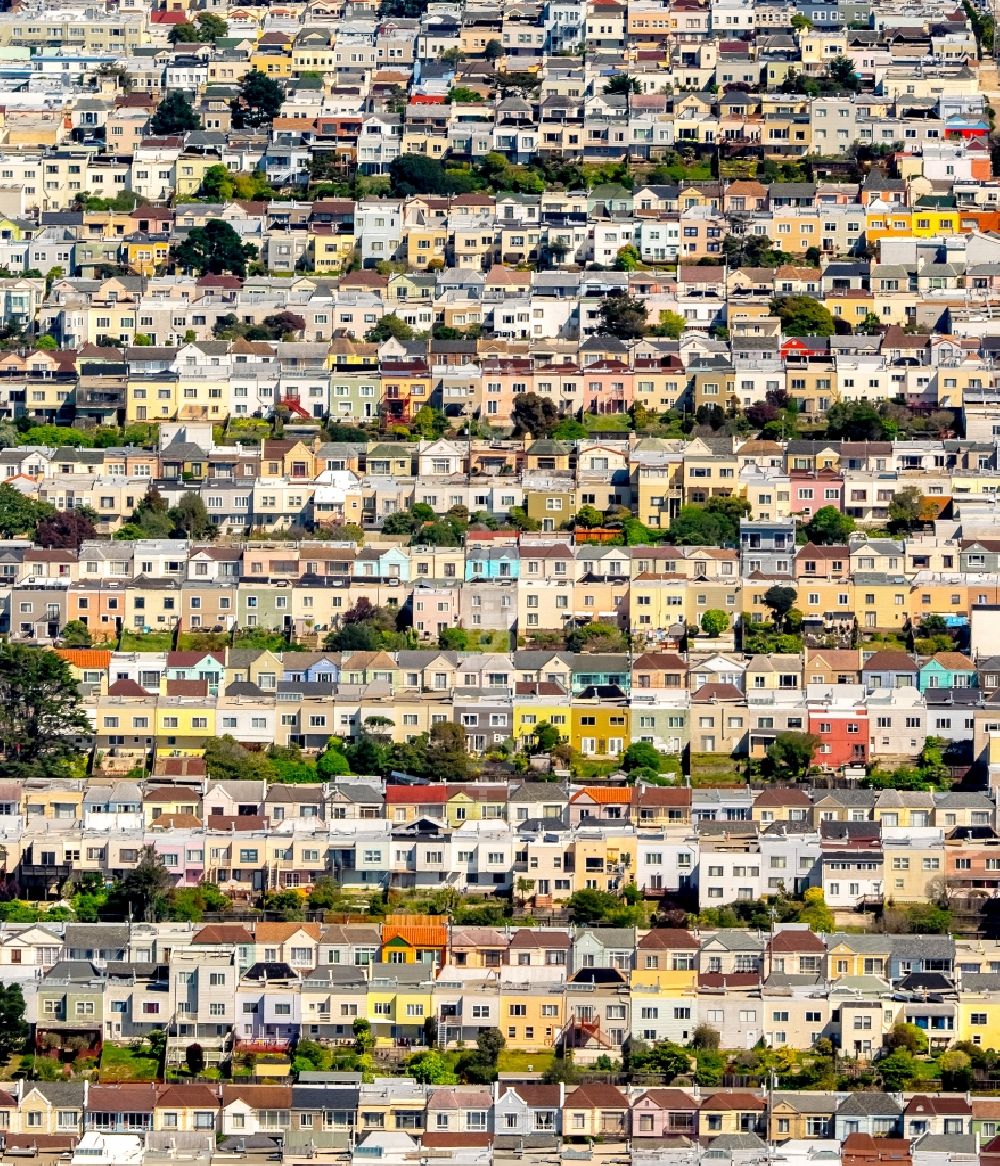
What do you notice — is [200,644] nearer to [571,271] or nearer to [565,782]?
[565,782]

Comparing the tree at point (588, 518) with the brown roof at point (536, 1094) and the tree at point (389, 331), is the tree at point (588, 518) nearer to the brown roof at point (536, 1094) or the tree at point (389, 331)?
the tree at point (389, 331)

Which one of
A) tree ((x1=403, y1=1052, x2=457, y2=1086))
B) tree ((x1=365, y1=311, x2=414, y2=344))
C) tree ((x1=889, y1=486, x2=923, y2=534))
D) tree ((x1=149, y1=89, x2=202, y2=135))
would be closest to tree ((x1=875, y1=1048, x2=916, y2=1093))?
tree ((x1=403, y1=1052, x2=457, y2=1086))

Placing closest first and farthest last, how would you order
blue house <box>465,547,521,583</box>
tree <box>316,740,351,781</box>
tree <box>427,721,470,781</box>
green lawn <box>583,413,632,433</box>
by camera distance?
1. tree <box>427,721,470,781</box>
2. tree <box>316,740,351,781</box>
3. blue house <box>465,547,521,583</box>
4. green lawn <box>583,413,632,433</box>

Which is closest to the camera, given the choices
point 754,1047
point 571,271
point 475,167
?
point 754,1047

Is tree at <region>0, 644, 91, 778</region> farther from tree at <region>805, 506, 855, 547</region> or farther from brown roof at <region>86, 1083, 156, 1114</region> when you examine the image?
tree at <region>805, 506, 855, 547</region>

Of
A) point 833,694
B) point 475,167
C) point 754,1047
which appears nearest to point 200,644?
point 833,694

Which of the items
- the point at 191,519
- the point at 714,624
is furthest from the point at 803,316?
the point at 714,624
